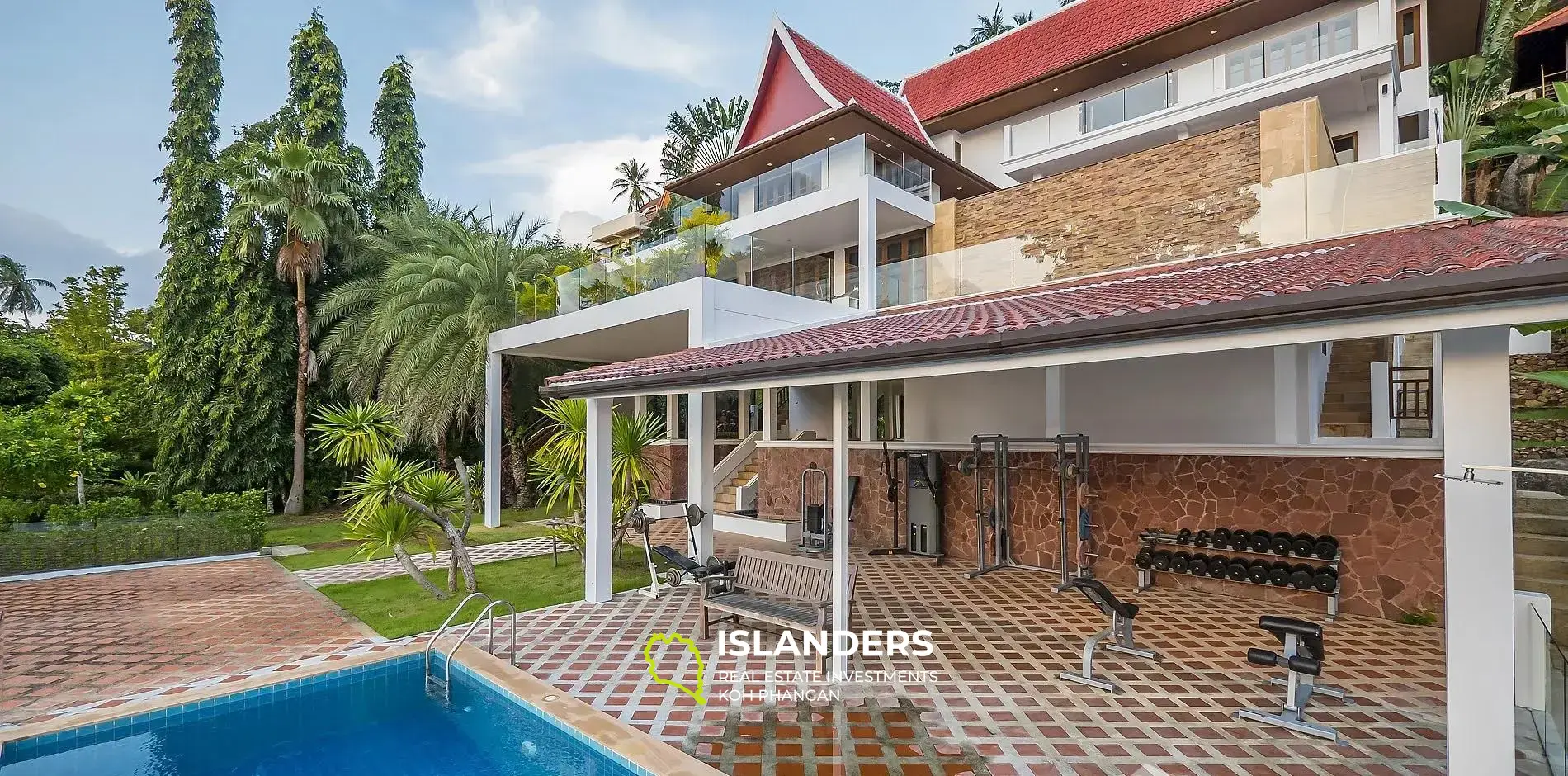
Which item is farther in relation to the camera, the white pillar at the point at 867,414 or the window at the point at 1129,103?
the window at the point at 1129,103

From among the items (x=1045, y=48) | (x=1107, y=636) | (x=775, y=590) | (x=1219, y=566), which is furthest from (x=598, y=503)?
(x=1045, y=48)

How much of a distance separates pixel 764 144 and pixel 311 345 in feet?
45.0

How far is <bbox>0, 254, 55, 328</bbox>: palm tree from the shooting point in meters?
50.0

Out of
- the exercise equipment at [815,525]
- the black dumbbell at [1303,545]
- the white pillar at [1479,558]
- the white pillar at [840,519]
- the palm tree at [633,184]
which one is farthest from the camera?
the palm tree at [633,184]

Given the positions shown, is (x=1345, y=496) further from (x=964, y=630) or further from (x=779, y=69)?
(x=779, y=69)

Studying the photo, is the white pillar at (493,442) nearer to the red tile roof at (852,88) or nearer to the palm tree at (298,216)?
the palm tree at (298,216)

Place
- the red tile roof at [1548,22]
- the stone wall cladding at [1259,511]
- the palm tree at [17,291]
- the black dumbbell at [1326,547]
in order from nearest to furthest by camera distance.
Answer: the stone wall cladding at [1259,511]
the black dumbbell at [1326,547]
the red tile roof at [1548,22]
the palm tree at [17,291]

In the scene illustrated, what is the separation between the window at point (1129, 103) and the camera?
Result: 46.6ft

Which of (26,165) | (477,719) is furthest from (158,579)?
(26,165)

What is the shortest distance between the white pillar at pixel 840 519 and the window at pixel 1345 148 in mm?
12456

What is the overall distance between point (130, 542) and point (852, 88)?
17937 mm

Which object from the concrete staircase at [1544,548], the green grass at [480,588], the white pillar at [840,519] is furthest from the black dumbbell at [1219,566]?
the green grass at [480,588]

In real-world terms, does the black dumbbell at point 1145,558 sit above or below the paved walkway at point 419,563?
above

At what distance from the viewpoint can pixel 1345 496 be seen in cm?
820
